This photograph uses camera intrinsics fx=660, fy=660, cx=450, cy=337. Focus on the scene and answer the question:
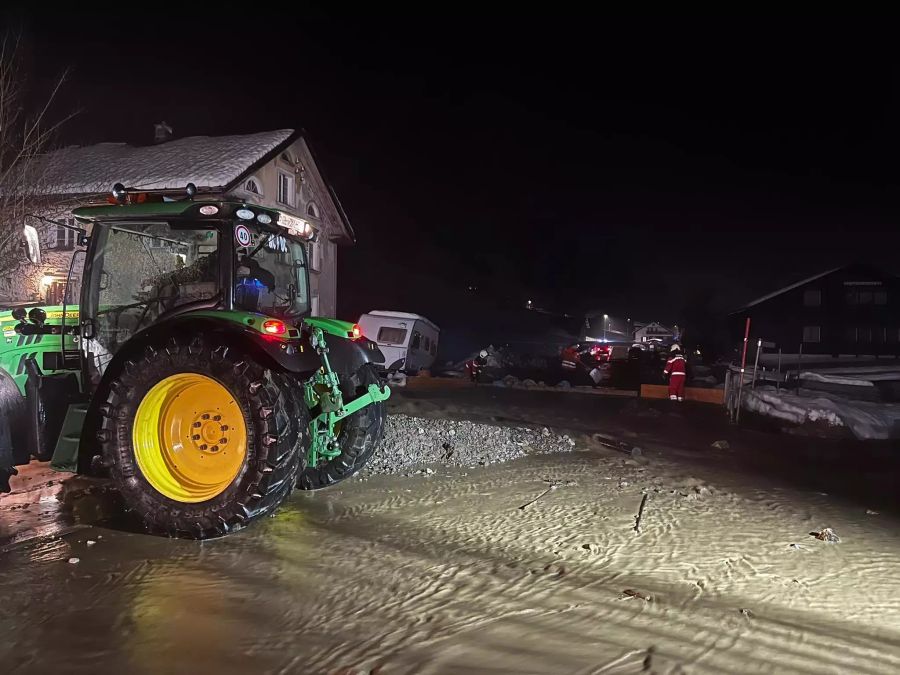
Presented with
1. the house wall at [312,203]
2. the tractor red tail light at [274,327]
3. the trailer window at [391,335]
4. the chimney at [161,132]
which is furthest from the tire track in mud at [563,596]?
the chimney at [161,132]

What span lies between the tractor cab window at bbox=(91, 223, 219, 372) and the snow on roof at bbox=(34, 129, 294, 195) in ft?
53.0

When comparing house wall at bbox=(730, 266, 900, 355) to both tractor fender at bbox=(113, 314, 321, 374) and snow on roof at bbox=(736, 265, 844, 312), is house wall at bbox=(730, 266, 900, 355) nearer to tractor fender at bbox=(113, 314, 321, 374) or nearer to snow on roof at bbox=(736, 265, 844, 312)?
snow on roof at bbox=(736, 265, 844, 312)

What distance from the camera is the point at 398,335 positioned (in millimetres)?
22719

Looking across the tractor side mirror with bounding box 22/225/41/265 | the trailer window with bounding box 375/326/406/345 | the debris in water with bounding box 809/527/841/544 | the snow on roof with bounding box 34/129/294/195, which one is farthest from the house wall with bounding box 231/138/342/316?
the debris in water with bounding box 809/527/841/544

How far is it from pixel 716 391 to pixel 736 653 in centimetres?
1426

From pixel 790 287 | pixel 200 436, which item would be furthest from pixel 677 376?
pixel 790 287

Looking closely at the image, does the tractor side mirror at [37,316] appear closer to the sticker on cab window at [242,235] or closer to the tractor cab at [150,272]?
the tractor cab at [150,272]

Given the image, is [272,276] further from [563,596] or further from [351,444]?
[563,596]

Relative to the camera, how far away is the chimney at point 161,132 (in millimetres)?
26344

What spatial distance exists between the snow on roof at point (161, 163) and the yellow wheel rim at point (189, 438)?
56.3 feet

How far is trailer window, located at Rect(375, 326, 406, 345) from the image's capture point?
74.2 ft

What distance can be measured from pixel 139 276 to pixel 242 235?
1.13 m

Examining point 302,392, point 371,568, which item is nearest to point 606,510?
point 371,568

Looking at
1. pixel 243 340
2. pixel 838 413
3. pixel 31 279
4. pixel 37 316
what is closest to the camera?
pixel 243 340
